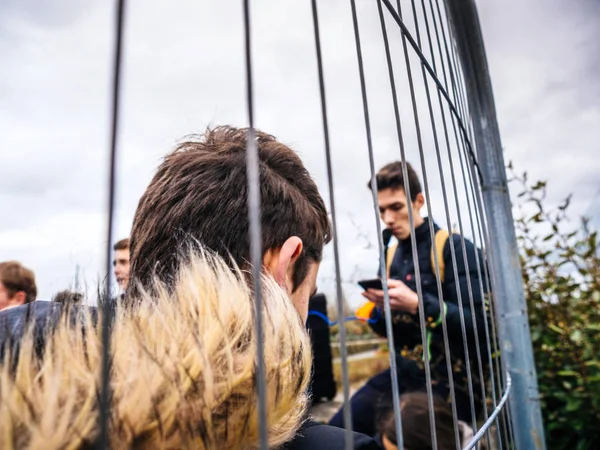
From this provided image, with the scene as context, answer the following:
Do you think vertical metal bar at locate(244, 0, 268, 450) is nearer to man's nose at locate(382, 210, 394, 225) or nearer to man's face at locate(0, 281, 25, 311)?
man's nose at locate(382, 210, 394, 225)

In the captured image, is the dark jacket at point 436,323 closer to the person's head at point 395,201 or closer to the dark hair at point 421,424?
the person's head at point 395,201

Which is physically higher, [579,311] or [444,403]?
[579,311]

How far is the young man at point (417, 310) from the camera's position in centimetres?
214

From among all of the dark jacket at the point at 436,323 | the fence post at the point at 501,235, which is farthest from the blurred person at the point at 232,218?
the dark jacket at the point at 436,323

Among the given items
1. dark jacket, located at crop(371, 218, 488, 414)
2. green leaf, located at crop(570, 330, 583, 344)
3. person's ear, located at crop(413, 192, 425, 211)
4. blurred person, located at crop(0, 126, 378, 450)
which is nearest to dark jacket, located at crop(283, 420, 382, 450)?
blurred person, located at crop(0, 126, 378, 450)

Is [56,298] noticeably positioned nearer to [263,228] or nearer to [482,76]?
[263,228]

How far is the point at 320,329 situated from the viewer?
321 centimetres

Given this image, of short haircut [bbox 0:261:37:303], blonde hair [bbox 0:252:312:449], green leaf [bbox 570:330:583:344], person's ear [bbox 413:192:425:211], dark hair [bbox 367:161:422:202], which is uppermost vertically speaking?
dark hair [bbox 367:161:422:202]

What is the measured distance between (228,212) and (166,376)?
0.46 m

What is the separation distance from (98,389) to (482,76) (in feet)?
4.55

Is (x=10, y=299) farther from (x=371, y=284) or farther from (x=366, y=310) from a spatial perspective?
(x=371, y=284)

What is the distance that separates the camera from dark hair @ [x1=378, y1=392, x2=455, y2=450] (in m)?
1.91

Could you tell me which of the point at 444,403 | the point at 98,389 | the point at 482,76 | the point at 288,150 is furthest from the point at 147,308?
the point at 444,403

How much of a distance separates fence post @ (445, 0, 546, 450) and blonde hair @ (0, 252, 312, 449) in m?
1.07
